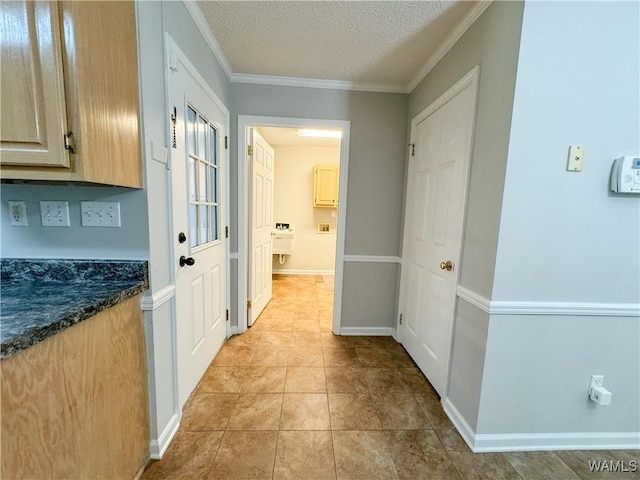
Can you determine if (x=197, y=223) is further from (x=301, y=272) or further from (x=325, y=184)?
(x=301, y=272)

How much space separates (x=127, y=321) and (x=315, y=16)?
190cm

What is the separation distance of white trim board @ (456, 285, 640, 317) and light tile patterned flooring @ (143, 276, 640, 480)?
76cm

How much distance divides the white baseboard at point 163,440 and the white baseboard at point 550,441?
1573mm

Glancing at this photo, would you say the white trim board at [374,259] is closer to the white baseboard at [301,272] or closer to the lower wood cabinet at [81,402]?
the lower wood cabinet at [81,402]

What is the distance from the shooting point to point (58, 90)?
2.65 feet

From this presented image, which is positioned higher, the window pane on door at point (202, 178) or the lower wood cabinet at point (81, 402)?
the window pane on door at point (202, 178)

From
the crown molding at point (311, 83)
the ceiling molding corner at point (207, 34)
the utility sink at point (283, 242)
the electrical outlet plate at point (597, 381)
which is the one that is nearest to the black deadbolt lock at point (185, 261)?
the ceiling molding corner at point (207, 34)

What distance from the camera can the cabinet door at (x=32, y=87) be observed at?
0.77 meters

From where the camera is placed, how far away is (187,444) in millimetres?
1350

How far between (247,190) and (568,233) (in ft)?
7.31

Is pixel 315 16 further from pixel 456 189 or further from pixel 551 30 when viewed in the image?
pixel 456 189

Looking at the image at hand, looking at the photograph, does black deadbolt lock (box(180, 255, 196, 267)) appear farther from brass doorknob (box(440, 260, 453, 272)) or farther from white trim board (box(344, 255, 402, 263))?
brass doorknob (box(440, 260, 453, 272))

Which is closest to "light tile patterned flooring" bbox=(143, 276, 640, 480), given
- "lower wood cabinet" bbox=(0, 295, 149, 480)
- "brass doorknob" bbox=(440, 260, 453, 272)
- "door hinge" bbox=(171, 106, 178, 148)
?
"lower wood cabinet" bbox=(0, 295, 149, 480)
